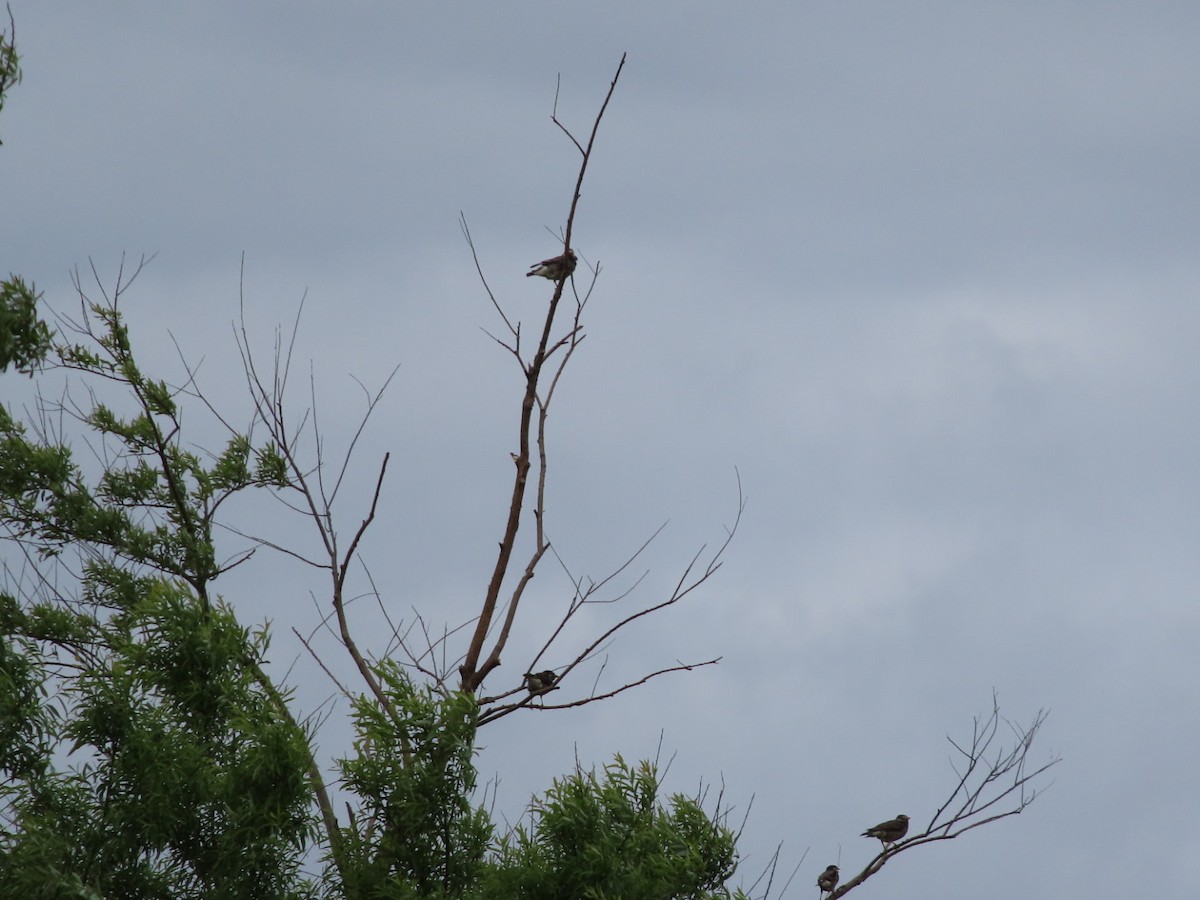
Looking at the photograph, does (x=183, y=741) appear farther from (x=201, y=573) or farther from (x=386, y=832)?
(x=201, y=573)

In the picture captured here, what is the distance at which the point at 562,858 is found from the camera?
6.30 m

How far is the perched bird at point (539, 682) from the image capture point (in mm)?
6863

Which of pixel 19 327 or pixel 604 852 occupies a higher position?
pixel 19 327

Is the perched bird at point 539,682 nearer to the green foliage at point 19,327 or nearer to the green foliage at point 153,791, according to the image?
the green foliage at point 153,791

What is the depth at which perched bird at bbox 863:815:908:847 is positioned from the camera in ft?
24.3

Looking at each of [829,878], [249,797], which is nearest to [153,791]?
[249,797]

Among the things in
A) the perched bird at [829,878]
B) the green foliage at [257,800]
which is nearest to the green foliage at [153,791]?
the green foliage at [257,800]

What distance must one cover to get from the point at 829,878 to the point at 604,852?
5.24 feet

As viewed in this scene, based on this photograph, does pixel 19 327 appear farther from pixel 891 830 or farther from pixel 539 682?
pixel 891 830

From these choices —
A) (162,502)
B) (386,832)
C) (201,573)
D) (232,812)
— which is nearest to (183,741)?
(232,812)

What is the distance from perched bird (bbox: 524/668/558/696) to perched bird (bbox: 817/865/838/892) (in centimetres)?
187

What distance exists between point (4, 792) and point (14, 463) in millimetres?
3466

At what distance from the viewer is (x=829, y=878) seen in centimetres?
712

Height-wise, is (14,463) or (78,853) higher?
(14,463)
